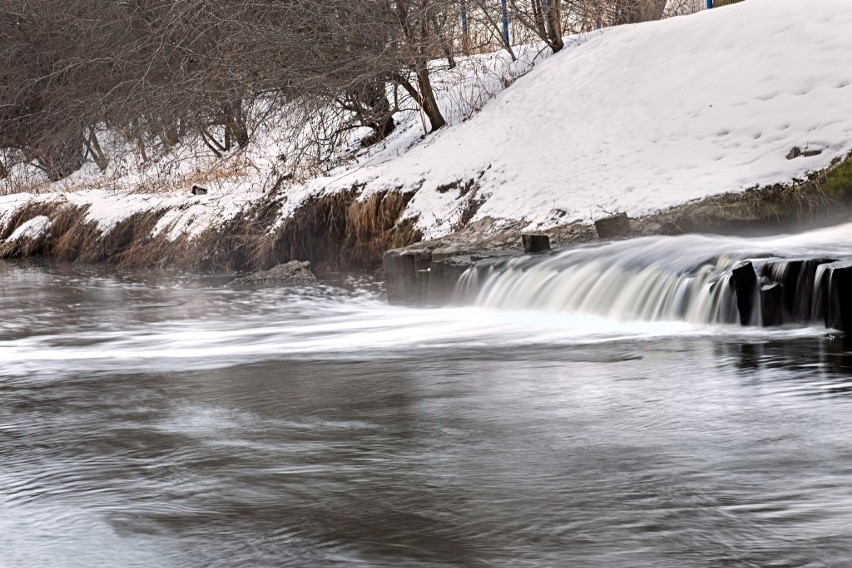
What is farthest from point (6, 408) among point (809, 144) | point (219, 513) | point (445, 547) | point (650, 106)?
point (650, 106)

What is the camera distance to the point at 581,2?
57.8 feet

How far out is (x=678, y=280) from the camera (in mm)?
9328

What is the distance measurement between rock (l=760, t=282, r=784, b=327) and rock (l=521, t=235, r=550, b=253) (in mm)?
3270

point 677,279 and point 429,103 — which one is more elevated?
point 429,103

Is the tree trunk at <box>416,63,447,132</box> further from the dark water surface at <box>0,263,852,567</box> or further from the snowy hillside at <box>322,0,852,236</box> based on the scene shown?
the dark water surface at <box>0,263,852,567</box>

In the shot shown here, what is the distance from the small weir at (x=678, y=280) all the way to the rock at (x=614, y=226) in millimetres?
578

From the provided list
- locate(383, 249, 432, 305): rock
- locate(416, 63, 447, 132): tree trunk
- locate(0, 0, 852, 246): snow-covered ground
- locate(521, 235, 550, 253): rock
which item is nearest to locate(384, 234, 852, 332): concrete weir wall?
locate(521, 235, 550, 253): rock

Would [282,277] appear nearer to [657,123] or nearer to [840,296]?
[657,123]

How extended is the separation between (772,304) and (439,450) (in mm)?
4035

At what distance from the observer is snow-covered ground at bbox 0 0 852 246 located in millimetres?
12539

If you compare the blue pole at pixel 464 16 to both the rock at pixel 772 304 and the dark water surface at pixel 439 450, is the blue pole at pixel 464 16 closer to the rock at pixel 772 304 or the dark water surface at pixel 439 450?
the dark water surface at pixel 439 450

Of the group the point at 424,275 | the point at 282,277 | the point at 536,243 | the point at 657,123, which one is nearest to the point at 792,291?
the point at 536,243

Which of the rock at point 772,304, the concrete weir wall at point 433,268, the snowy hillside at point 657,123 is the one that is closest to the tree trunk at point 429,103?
the snowy hillside at point 657,123

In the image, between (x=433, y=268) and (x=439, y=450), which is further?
(x=433, y=268)
